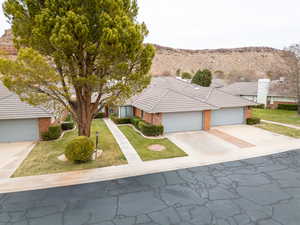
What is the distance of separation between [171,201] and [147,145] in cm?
583

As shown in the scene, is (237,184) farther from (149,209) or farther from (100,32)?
(100,32)

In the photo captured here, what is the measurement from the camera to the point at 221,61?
240 ft

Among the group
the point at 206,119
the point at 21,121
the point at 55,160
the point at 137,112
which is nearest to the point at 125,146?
the point at 55,160

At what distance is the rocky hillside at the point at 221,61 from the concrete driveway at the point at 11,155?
2126 inches

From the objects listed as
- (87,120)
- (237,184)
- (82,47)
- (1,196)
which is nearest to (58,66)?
(82,47)

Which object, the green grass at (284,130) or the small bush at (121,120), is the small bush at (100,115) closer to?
the small bush at (121,120)

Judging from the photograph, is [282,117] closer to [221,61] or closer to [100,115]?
[100,115]

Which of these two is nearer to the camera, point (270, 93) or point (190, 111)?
point (190, 111)

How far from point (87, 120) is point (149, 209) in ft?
19.9

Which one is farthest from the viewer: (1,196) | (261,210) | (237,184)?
(237,184)

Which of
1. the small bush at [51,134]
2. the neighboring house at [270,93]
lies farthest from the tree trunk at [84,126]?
the neighboring house at [270,93]

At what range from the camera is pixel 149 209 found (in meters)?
5.75

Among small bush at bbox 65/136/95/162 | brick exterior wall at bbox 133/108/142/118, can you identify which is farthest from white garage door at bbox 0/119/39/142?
brick exterior wall at bbox 133/108/142/118

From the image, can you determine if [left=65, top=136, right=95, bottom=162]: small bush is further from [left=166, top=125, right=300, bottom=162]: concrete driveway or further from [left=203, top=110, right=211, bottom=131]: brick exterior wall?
[left=203, top=110, right=211, bottom=131]: brick exterior wall
